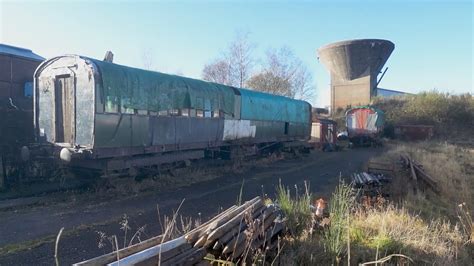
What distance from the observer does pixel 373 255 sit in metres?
4.52

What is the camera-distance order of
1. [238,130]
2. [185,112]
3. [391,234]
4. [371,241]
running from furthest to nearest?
[238,130], [185,112], [391,234], [371,241]

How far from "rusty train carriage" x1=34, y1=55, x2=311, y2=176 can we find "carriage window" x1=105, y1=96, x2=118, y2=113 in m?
0.03

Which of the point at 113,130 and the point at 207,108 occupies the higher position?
the point at 207,108

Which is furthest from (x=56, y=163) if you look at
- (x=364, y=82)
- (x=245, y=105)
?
(x=364, y=82)

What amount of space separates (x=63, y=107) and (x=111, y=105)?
5.25 feet

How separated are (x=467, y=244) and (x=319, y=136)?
20.4 meters

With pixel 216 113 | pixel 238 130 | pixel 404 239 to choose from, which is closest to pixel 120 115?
pixel 216 113

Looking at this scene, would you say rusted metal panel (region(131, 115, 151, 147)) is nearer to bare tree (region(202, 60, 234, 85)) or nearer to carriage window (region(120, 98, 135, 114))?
carriage window (region(120, 98, 135, 114))

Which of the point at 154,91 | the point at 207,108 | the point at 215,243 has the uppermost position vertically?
the point at 154,91

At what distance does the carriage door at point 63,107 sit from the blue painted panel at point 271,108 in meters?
7.57

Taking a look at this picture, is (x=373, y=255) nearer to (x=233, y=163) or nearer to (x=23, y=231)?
(x=23, y=231)

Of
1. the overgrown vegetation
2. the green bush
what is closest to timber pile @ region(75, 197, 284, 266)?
the overgrown vegetation

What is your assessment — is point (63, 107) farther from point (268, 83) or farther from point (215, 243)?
point (268, 83)

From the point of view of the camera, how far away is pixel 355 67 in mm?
43188
